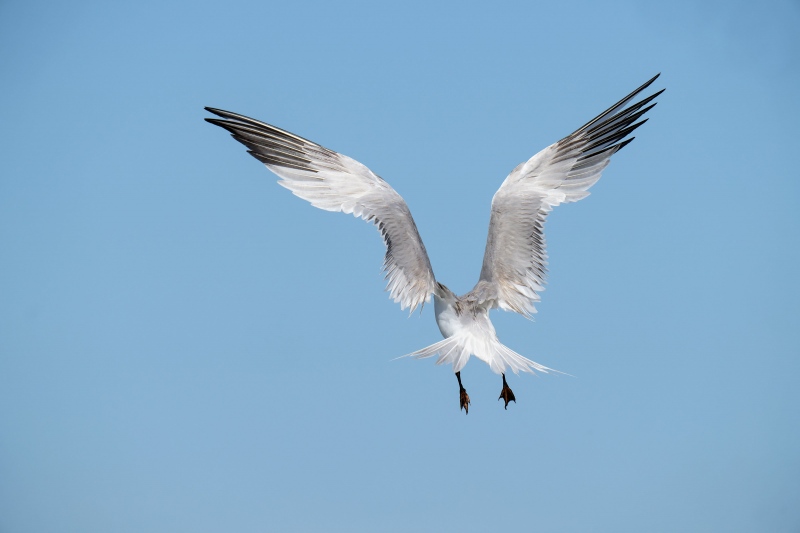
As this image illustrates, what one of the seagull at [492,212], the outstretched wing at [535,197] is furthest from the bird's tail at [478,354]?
the outstretched wing at [535,197]

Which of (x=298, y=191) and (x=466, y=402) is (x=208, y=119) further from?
(x=466, y=402)

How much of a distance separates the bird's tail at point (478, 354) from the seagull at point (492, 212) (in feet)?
0.04

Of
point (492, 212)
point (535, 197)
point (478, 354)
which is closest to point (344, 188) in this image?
point (492, 212)

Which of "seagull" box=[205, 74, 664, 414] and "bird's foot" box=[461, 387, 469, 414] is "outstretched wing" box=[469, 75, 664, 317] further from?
"bird's foot" box=[461, 387, 469, 414]

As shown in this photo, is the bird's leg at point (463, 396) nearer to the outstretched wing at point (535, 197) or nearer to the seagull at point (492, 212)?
the seagull at point (492, 212)

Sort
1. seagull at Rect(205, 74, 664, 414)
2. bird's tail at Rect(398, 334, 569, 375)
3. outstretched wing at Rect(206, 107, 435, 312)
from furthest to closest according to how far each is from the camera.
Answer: outstretched wing at Rect(206, 107, 435, 312) → seagull at Rect(205, 74, 664, 414) → bird's tail at Rect(398, 334, 569, 375)

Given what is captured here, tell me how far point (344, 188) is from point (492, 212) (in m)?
2.17

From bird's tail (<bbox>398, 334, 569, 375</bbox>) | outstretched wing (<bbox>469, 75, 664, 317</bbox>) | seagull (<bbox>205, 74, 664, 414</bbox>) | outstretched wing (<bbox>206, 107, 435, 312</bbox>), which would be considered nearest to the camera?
bird's tail (<bbox>398, 334, 569, 375</bbox>)

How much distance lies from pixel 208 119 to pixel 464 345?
17.0ft

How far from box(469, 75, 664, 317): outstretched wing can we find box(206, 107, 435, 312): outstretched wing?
959mm

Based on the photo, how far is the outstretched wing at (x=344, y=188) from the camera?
1480 cm

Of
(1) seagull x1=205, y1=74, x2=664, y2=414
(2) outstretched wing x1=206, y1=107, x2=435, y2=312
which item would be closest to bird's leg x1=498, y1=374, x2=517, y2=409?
(1) seagull x1=205, y1=74, x2=664, y2=414

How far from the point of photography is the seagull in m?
14.3

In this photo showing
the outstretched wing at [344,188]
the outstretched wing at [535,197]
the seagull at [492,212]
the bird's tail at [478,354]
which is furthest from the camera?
the outstretched wing at [535,197]
